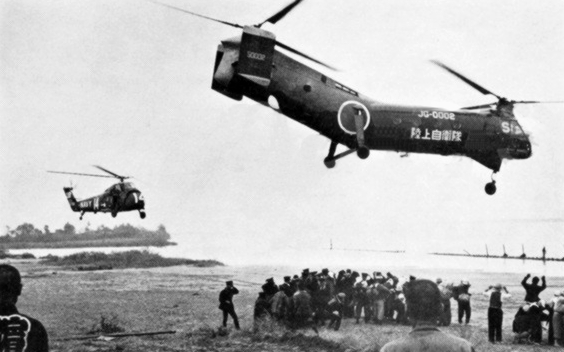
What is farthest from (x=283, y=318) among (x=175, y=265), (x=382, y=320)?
(x=175, y=265)

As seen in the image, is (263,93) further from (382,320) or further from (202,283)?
(202,283)

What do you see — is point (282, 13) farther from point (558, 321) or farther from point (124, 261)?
point (124, 261)

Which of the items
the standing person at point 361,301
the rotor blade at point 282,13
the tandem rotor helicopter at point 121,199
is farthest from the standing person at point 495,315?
the tandem rotor helicopter at point 121,199

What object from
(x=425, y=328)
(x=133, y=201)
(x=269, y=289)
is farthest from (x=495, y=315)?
(x=133, y=201)

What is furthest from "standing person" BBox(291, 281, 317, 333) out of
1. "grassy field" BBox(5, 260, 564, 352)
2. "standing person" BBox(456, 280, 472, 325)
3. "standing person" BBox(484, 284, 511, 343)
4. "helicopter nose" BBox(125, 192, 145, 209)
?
"helicopter nose" BBox(125, 192, 145, 209)

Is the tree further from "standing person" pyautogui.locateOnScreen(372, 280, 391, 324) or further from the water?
"standing person" pyautogui.locateOnScreen(372, 280, 391, 324)
